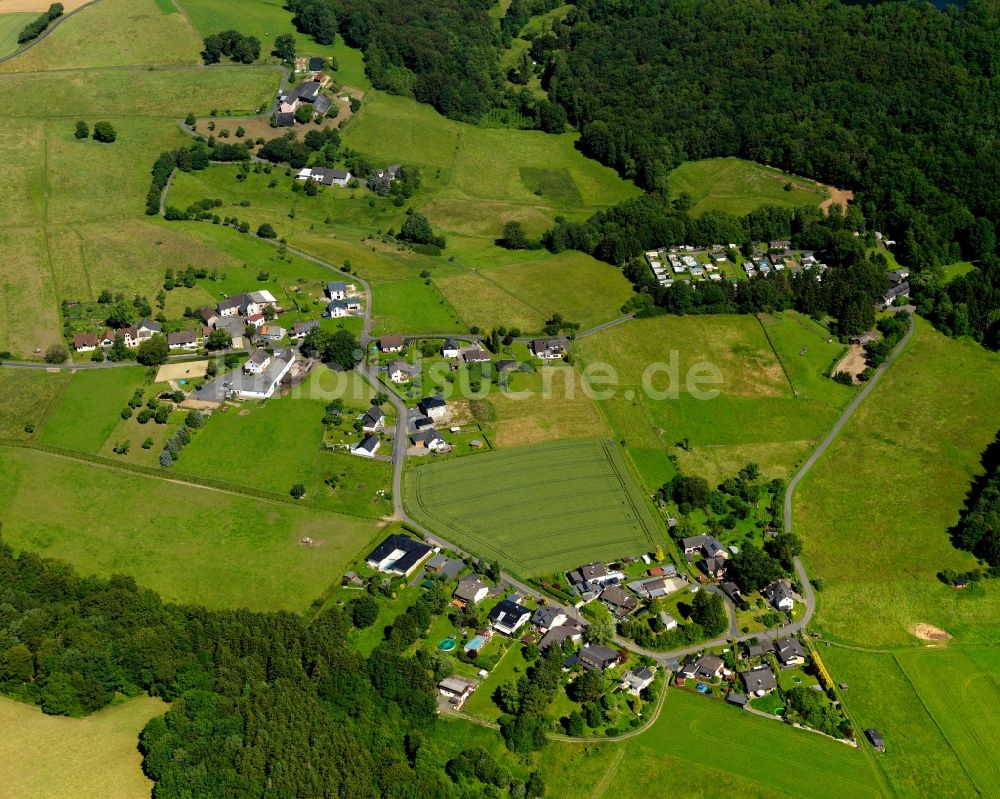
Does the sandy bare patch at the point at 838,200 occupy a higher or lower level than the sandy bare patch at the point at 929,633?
higher

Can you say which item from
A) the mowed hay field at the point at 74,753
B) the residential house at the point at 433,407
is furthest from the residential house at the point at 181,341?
the mowed hay field at the point at 74,753

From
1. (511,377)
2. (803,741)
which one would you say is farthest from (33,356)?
(803,741)

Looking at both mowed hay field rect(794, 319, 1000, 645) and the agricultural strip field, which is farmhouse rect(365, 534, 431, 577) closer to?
the agricultural strip field

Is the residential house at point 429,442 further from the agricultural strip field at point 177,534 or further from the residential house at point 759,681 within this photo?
the residential house at point 759,681

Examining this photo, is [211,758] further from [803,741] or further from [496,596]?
[803,741]

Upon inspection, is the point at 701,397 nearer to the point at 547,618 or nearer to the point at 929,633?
the point at 929,633

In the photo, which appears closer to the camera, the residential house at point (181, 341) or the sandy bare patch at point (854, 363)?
the residential house at point (181, 341)

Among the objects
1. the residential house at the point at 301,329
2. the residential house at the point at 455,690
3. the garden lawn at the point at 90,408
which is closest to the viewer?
the residential house at the point at 455,690
